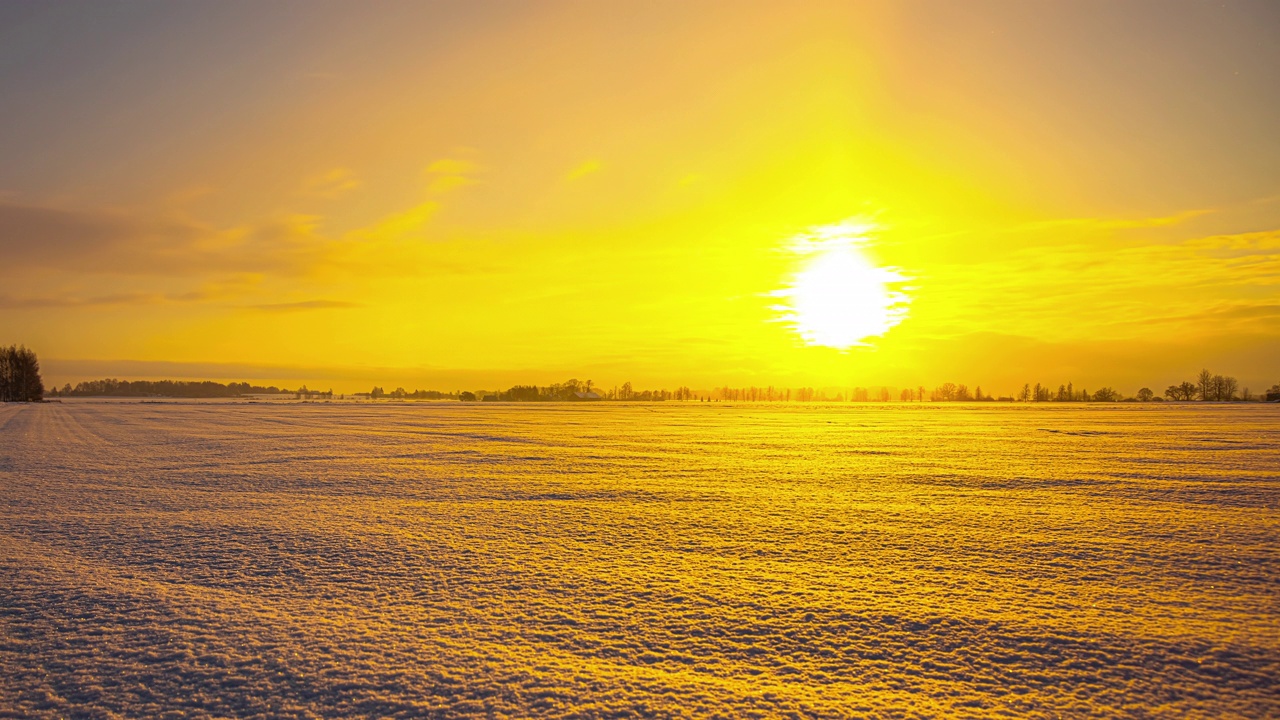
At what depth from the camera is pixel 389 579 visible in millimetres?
6156

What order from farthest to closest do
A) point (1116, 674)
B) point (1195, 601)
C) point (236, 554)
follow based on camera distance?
point (236, 554) < point (1195, 601) < point (1116, 674)

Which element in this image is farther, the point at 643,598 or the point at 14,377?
the point at 14,377

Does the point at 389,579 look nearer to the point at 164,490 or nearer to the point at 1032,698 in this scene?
the point at 1032,698

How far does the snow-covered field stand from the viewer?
392 cm

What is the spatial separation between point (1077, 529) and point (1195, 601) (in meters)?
2.91

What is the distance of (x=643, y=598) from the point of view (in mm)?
5562

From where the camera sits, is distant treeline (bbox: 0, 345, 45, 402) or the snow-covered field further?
distant treeline (bbox: 0, 345, 45, 402)

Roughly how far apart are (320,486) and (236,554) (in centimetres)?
525

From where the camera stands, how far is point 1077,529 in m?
8.19

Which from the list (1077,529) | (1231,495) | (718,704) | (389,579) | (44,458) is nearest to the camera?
(718,704)

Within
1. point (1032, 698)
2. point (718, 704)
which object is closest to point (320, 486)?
point (718, 704)

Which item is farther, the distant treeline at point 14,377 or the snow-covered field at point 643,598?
the distant treeline at point 14,377

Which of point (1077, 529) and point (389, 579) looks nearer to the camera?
point (389, 579)

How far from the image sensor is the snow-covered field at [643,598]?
3924mm
